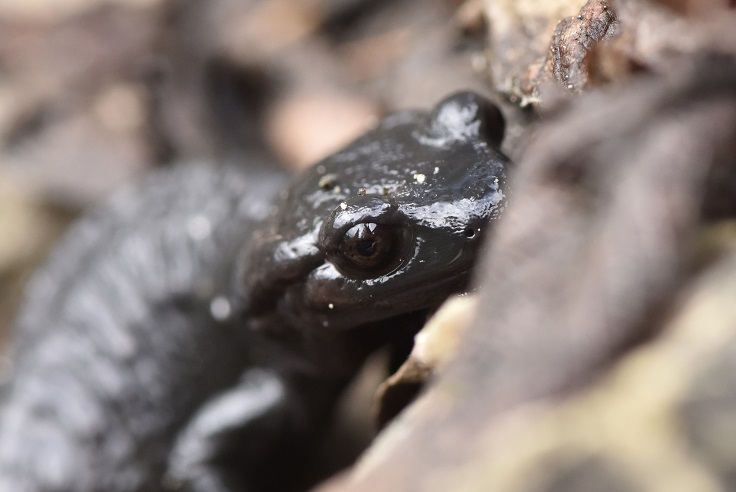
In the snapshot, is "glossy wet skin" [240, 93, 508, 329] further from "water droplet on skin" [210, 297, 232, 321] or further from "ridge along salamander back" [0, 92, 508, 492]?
"water droplet on skin" [210, 297, 232, 321]

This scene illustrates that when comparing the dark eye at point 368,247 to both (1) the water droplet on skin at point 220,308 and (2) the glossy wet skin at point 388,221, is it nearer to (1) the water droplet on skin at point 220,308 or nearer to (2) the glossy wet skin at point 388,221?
(2) the glossy wet skin at point 388,221

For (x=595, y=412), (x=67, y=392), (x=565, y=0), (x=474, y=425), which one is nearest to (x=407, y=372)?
(x=474, y=425)

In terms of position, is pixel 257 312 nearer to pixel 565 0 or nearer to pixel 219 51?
pixel 565 0

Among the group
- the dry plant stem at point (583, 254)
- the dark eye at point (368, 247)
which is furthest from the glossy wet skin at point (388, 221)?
the dry plant stem at point (583, 254)

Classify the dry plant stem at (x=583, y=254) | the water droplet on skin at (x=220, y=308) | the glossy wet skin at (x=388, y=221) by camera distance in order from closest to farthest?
the dry plant stem at (x=583, y=254) → the glossy wet skin at (x=388, y=221) → the water droplet on skin at (x=220, y=308)

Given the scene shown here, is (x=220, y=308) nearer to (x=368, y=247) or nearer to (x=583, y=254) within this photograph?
(x=368, y=247)

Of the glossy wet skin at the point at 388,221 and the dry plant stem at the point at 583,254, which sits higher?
the glossy wet skin at the point at 388,221

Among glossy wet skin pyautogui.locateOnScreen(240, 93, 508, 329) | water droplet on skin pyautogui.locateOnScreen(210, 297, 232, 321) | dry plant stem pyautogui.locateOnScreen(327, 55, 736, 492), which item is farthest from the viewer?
water droplet on skin pyautogui.locateOnScreen(210, 297, 232, 321)

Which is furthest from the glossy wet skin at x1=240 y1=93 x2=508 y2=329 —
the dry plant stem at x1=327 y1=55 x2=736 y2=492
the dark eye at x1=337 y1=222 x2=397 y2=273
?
the dry plant stem at x1=327 y1=55 x2=736 y2=492
